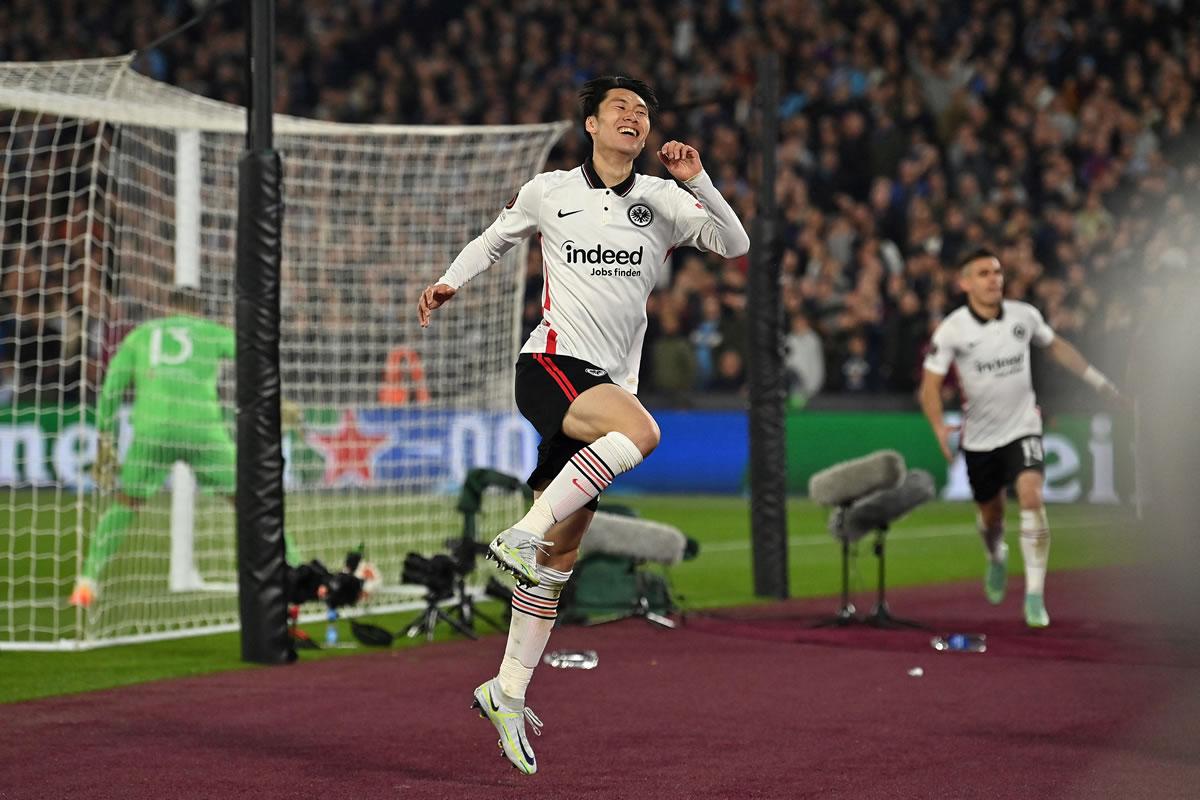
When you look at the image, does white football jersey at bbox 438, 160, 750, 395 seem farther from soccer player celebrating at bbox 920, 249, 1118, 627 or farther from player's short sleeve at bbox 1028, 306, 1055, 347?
player's short sleeve at bbox 1028, 306, 1055, 347

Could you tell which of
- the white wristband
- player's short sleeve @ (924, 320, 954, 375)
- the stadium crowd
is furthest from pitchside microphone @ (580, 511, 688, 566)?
the stadium crowd

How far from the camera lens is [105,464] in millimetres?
10852

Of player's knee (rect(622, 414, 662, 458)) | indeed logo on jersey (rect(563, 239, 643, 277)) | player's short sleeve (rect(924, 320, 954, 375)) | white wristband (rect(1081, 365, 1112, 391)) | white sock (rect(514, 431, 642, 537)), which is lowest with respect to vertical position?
white sock (rect(514, 431, 642, 537))

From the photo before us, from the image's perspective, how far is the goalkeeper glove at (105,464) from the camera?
10812 millimetres

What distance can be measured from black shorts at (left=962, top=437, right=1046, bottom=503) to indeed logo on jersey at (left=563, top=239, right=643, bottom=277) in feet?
17.0

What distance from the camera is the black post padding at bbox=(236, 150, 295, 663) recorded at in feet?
29.0

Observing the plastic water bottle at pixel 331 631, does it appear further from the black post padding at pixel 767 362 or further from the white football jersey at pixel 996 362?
the white football jersey at pixel 996 362

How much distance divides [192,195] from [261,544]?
12.5 feet

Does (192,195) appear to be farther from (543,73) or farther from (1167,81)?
(543,73)

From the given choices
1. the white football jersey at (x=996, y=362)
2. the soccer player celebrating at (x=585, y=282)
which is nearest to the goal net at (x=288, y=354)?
the white football jersey at (x=996, y=362)

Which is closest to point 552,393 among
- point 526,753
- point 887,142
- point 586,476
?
point 586,476

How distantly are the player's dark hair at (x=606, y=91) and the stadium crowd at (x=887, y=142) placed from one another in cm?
1188

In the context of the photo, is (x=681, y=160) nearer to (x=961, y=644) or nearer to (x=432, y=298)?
(x=432, y=298)

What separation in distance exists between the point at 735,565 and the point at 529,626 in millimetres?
8522
